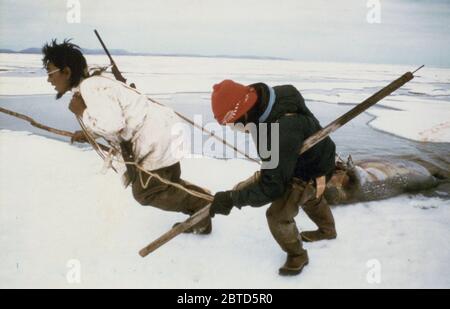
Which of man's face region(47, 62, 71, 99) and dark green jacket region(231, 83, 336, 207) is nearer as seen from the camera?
dark green jacket region(231, 83, 336, 207)

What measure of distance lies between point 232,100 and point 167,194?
937 millimetres

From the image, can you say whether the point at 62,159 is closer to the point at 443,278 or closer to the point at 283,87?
the point at 283,87

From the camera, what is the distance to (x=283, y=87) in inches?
75.0

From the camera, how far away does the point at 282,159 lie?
1.77 m

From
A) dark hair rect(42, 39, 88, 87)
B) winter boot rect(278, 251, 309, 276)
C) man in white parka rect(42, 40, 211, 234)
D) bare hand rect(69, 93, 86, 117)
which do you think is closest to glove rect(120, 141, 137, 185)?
man in white parka rect(42, 40, 211, 234)

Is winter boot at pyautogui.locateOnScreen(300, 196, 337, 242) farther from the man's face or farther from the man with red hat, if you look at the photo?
the man's face

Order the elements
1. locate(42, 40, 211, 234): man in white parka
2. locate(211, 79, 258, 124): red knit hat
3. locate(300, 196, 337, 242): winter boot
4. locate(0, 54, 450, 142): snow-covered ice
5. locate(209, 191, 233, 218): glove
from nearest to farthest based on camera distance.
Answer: locate(211, 79, 258, 124): red knit hat
locate(209, 191, 233, 218): glove
locate(42, 40, 211, 234): man in white parka
locate(300, 196, 337, 242): winter boot
locate(0, 54, 450, 142): snow-covered ice

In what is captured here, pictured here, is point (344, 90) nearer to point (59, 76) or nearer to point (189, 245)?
point (189, 245)

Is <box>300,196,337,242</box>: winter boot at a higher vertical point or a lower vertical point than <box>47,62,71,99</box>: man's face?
lower

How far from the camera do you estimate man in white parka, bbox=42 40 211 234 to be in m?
2.08

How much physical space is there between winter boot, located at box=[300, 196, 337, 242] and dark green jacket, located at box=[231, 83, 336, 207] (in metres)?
0.47

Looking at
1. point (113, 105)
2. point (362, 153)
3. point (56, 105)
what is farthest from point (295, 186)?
point (56, 105)

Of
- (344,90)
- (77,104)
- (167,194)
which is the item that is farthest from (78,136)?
(344,90)

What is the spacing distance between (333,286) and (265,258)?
43 cm
